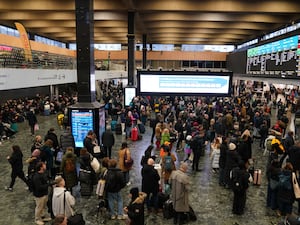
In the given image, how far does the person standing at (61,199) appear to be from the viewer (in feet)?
16.1

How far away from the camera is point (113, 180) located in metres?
5.41

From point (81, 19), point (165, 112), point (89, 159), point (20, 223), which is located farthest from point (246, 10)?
point (20, 223)

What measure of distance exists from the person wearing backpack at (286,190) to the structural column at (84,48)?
22.8 feet

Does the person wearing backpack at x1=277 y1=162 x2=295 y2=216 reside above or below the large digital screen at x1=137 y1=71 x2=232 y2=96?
below

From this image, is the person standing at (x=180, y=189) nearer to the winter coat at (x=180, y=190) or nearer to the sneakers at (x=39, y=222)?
the winter coat at (x=180, y=190)

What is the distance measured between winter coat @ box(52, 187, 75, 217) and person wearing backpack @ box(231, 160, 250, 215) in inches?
135

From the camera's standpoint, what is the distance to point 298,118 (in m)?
15.3

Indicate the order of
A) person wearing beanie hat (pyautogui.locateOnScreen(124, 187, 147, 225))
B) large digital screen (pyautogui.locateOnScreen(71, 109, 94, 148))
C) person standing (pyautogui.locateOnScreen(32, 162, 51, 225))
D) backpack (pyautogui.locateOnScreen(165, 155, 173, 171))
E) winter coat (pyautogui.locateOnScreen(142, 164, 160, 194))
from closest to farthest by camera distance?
person wearing beanie hat (pyautogui.locateOnScreen(124, 187, 147, 225)), person standing (pyautogui.locateOnScreen(32, 162, 51, 225)), winter coat (pyautogui.locateOnScreen(142, 164, 160, 194)), backpack (pyautogui.locateOnScreen(165, 155, 173, 171)), large digital screen (pyautogui.locateOnScreen(71, 109, 94, 148))

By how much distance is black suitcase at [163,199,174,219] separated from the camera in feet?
19.3

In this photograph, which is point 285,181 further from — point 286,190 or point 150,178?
point 150,178

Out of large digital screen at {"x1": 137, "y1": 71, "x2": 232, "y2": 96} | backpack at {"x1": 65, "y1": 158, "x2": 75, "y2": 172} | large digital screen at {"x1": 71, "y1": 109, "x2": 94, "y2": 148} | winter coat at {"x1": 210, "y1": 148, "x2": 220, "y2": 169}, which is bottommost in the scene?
winter coat at {"x1": 210, "y1": 148, "x2": 220, "y2": 169}

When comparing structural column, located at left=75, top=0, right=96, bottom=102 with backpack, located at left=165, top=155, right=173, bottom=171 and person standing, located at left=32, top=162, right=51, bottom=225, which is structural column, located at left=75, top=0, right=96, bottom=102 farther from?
person standing, located at left=32, top=162, right=51, bottom=225

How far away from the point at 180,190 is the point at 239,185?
143 cm

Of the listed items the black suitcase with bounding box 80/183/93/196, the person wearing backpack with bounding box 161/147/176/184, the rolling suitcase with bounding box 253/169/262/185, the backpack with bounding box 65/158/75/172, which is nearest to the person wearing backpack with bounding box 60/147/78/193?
the backpack with bounding box 65/158/75/172
